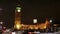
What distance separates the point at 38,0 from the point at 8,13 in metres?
0.87

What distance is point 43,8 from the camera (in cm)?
504

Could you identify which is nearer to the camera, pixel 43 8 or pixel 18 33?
pixel 18 33

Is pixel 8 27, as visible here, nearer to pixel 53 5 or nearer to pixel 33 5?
pixel 33 5

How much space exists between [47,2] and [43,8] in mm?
191

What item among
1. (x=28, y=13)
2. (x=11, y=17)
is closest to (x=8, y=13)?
(x=11, y=17)

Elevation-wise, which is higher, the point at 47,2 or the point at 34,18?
the point at 47,2

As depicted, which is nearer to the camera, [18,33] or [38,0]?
[18,33]

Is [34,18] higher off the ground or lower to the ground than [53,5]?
lower

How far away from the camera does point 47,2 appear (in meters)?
5.01

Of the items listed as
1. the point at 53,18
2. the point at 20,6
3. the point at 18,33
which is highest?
the point at 20,6

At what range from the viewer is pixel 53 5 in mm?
5012

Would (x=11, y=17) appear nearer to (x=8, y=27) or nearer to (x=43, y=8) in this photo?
(x=8, y=27)

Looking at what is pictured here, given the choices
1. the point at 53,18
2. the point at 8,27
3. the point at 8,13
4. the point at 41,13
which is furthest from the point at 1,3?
the point at 53,18

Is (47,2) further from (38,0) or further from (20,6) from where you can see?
(20,6)
